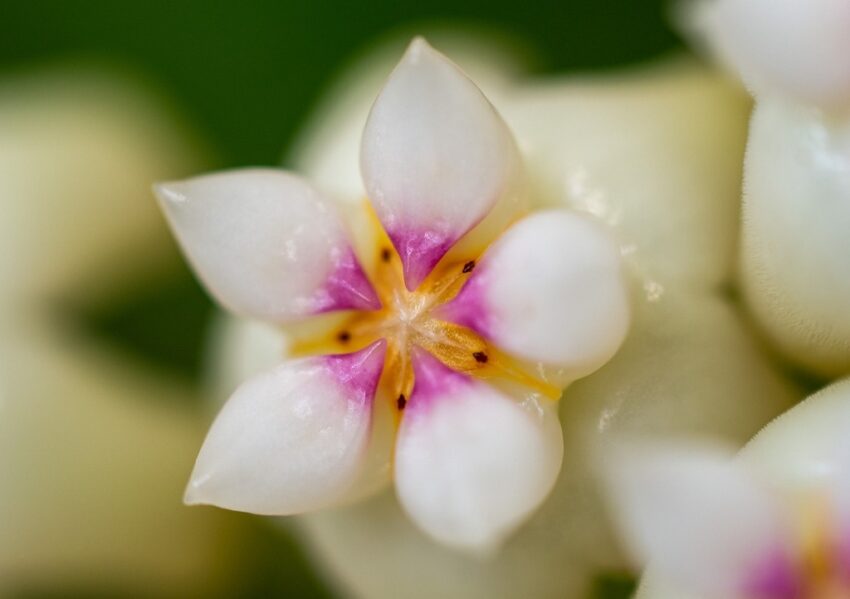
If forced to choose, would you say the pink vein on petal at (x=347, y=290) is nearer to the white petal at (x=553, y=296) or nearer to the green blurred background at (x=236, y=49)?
the white petal at (x=553, y=296)

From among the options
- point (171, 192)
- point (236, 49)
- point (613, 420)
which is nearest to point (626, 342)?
point (613, 420)

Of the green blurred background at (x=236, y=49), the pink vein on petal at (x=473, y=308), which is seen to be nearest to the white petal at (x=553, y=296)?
the pink vein on petal at (x=473, y=308)

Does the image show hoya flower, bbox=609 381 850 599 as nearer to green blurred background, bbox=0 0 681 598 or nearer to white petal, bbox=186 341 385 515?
white petal, bbox=186 341 385 515

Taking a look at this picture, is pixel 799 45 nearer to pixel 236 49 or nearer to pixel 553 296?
pixel 553 296

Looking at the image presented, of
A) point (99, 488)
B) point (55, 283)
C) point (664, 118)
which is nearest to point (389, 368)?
point (664, 118)

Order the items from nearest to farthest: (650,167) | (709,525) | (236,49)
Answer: (709,525) → (650,167) → (236,49)

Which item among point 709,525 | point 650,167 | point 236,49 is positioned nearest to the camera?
point 709,525
